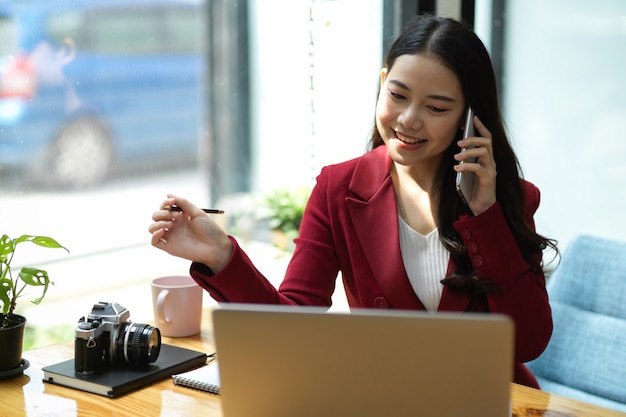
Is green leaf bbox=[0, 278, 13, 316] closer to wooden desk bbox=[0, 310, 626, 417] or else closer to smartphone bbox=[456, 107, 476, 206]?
wooden desk bbox=[0, 310, 626, 417]

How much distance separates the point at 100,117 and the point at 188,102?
40 cm

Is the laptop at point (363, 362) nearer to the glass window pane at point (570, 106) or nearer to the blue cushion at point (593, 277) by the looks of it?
the blue cushion at point (593, 277)

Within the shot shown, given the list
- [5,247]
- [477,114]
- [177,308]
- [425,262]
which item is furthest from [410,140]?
[5,247]

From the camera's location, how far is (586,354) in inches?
77.6

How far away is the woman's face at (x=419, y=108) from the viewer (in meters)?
1.72

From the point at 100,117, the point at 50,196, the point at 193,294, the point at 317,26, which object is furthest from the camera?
the point at 317,26

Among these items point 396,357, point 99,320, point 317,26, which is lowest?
point 99,320

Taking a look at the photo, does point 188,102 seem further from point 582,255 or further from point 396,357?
point 396,357

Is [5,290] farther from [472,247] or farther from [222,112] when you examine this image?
[222,112]

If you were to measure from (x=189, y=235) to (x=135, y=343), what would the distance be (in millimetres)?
234

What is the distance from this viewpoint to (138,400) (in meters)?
1.43

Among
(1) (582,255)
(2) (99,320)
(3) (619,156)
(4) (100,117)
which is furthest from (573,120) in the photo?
(2) (99,320)

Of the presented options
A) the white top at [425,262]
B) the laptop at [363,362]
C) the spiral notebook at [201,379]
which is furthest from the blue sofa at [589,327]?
the laptop at [363,362]

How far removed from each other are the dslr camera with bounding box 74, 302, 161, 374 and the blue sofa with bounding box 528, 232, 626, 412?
1.01m
